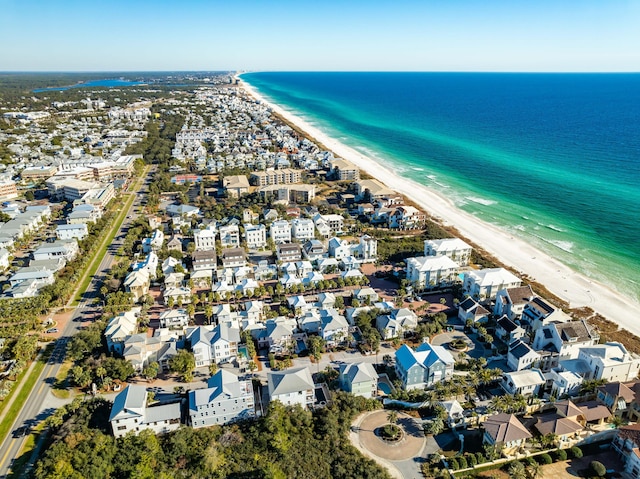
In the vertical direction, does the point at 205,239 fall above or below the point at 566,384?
above

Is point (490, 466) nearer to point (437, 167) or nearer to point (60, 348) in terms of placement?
point (60, 348)

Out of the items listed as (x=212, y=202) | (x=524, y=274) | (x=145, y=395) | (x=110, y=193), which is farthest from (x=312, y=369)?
(x=110, y=193)

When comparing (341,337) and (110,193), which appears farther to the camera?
(110,193)

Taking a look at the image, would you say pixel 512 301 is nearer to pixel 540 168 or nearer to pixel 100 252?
pixel 100 252

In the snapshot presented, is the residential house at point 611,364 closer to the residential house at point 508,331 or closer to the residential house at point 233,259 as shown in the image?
the residential house at point 508,331

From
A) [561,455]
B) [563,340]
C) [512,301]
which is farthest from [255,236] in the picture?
[561,455]

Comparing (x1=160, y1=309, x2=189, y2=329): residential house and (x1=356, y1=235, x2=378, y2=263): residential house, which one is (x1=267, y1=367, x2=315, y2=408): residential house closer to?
(x1=160, y1=309, x2=189, y2=329): residential house
